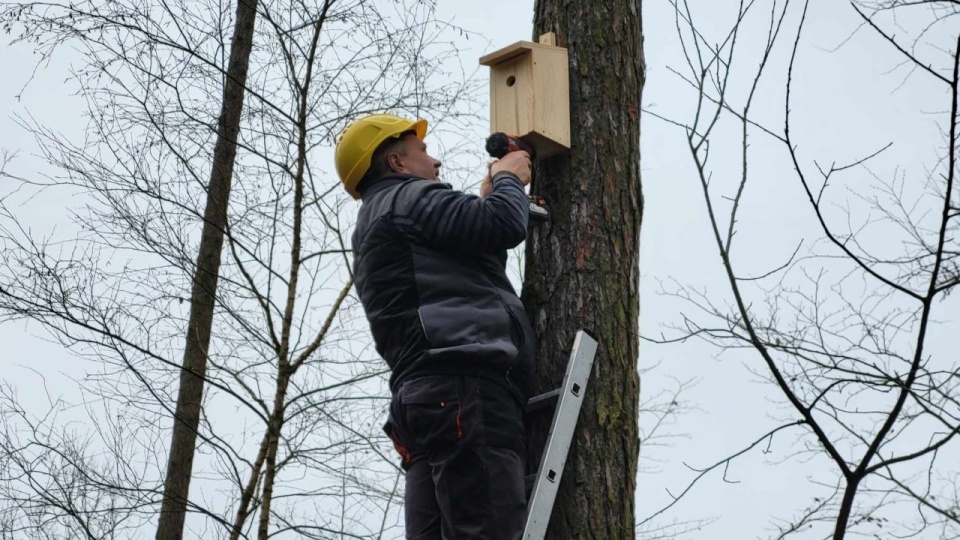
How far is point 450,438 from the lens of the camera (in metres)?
3.27

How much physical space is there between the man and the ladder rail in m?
0.05

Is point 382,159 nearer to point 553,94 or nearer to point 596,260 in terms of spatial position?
point 553,94

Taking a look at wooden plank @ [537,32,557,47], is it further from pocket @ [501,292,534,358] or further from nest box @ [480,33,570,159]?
pocket @ [501,292,534,358]

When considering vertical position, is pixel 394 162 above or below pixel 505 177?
above

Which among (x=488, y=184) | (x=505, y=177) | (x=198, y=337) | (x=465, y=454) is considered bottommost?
(x=465, y=454)

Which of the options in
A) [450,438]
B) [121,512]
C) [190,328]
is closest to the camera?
[450,438]

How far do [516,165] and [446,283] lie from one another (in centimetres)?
48

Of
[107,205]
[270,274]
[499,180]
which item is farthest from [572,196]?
[107,205]

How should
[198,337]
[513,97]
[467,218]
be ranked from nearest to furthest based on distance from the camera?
[467,218] < [513,97] < [198,337]

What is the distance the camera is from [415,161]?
12.6ft

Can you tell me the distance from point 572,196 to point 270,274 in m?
2.76

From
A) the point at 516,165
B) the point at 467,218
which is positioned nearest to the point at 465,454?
the point at 467,218

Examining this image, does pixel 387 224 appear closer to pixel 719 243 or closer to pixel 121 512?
pixel 719 243

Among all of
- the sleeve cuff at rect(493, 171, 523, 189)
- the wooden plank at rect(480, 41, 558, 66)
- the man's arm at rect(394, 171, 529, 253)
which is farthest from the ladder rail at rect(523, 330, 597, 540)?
the wooden plank at rect(480, 41, 558, 66)
